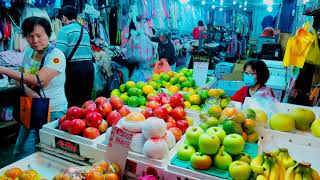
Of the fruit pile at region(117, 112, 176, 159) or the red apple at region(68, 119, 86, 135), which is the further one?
the red apple at region(68, 119, 86, 135)

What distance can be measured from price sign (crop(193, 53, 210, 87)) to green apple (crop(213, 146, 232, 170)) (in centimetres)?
157

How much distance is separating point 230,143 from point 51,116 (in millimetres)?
2258

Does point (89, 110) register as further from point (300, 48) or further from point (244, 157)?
point (300, 48)

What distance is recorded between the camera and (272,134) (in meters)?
1.69

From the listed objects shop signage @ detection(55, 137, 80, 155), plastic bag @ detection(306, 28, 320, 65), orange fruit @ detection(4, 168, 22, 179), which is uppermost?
plastic bag @ detection(306, 28, 320, 65)

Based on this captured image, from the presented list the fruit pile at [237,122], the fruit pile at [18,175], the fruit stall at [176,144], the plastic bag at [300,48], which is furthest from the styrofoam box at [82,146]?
the plastic bag at [300,48]

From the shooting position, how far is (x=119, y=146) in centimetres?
141

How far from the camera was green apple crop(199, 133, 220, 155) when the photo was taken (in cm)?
133

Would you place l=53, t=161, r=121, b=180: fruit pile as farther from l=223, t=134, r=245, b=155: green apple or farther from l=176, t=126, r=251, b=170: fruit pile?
l=223, t=134, r=245, b=155: green apple

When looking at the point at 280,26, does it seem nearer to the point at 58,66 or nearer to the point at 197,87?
the point at 197,87

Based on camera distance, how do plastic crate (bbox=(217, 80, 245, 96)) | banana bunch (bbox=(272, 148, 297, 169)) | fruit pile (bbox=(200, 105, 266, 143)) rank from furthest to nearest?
plastic crate (bbox=(217, 80, 245, 96))
fruit pile (bbox=(200, 105, 266, 143))
banana bunch (bbox=(272, 148, 297, 169))

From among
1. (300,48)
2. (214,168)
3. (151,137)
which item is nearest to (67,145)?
(151,137)

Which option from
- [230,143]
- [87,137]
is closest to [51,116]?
[87,137]

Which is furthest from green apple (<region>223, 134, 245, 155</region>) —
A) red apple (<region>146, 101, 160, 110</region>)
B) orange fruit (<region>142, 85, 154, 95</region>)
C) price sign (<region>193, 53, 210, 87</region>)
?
price sign (<region>193, 53, 210, 87</region>)
